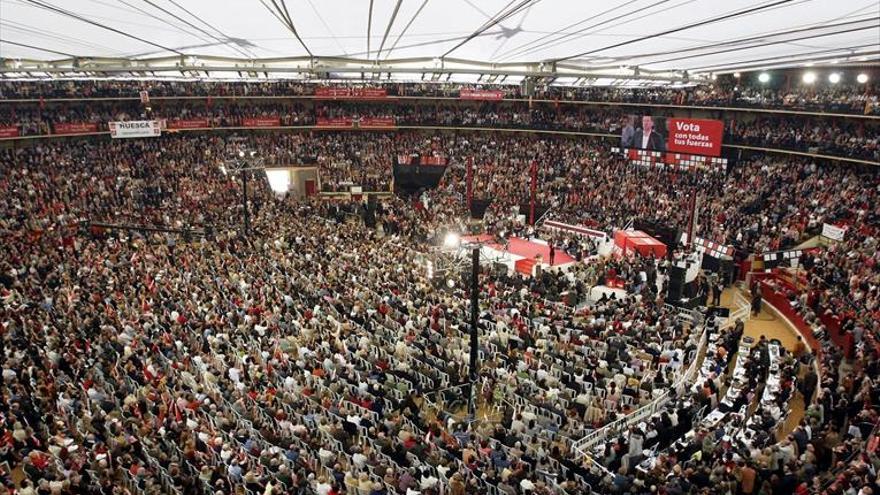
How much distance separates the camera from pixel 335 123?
4072cm

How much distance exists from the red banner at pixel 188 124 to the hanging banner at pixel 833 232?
3393 centimetres

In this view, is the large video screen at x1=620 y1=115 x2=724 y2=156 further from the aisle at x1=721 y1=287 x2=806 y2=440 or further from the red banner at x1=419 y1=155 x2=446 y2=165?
the red banner at x1=419 y1=155 x2=446 y2=165

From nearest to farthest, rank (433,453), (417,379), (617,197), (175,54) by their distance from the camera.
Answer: (175,54) → (433,453) → (417,379) → (617,197)

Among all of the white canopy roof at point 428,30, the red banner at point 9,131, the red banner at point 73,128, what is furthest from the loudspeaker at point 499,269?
the red banner at point 9,131

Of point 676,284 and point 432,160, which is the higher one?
point 432,160

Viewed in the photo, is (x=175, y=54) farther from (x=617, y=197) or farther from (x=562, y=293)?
(x=617, y=197)

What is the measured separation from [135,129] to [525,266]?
77.1 feet

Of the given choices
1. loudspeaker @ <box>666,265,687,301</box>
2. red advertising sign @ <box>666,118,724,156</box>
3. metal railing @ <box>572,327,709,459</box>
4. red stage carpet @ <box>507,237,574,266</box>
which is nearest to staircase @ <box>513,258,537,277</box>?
red stage carpet @ <box>507,237,574,266</box>

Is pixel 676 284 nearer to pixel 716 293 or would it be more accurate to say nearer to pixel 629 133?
pixel 716 293

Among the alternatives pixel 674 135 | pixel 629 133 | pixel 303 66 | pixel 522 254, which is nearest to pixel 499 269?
pixel 522 254

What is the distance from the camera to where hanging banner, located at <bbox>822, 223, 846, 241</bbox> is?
22984 mm

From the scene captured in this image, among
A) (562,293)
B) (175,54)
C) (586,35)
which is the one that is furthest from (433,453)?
(562,293)

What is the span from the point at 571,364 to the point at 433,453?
4598 mm

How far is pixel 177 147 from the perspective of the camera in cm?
3700
